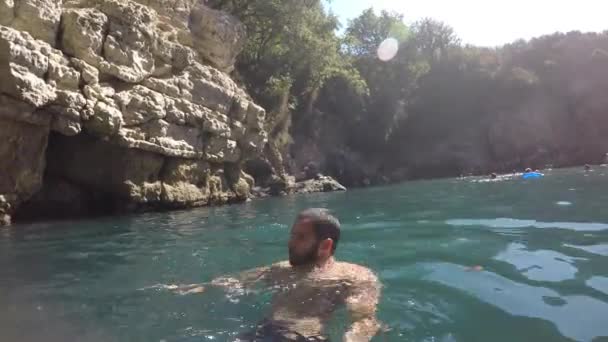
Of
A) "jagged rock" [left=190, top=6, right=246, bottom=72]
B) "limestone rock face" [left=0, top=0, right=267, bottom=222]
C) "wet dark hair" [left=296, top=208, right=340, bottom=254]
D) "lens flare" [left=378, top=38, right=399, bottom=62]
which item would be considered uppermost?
"lens flare" [left=378, top=38, right=399, bottom=62]

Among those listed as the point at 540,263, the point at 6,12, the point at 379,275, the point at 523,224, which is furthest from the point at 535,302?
the point at 6,12

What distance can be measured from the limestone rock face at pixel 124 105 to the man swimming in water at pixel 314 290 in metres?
9.64

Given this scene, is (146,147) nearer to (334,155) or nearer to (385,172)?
(334,155)

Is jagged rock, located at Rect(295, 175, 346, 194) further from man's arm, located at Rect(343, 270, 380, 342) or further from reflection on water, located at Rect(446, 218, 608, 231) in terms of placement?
man's arm, located at Rect(343, 270, 380, 342)

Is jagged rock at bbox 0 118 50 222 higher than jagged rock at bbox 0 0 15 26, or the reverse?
jagged rock at bbox 0 0 15 26

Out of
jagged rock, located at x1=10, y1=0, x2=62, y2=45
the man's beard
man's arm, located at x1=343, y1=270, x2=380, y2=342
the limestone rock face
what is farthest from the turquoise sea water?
jagged rock, located at x1=10, y1=0, x2=62, y2=45

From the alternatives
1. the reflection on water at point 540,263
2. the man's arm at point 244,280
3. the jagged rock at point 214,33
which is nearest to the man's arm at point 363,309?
the man's arm at point 244,280

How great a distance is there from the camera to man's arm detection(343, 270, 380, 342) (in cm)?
309

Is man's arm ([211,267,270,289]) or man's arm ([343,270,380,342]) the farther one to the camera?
man's arm ([211,267,270,289])

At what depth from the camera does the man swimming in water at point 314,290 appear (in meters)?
3.11

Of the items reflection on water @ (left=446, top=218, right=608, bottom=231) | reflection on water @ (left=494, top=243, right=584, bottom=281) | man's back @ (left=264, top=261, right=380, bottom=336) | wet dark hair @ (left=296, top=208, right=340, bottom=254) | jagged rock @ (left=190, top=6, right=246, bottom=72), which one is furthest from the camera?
jagged rock @ (left=190, top=6, right=246, bottom=72)

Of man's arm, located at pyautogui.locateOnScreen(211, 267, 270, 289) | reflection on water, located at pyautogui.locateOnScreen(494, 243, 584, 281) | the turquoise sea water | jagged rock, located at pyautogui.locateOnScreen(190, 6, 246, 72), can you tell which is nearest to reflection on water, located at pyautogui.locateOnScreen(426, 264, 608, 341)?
the turquoise sea water

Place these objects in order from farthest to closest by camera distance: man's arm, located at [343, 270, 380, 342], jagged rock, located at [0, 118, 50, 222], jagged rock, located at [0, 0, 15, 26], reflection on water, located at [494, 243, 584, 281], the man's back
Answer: jagged rock, located at [0, 118, 50, 222] < jagged rock, located at [0, 0, 15, 26] < reflection on water, located at [494, 243, 584, 281] < the man's back < man's arm, located at [343, 270, 380, 342]

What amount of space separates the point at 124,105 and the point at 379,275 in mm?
10758
